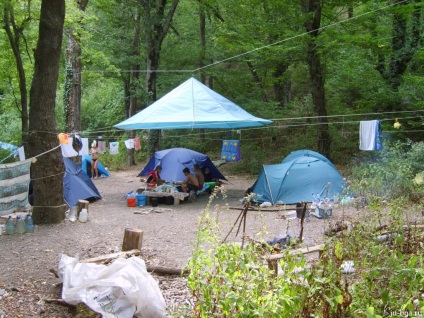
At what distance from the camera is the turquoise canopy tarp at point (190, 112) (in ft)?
34.6

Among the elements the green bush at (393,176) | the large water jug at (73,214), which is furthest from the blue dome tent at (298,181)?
the large water jug at (73,214)

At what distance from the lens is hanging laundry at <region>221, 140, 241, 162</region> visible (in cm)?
1455

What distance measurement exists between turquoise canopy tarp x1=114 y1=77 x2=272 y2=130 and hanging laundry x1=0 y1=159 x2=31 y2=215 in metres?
3.54

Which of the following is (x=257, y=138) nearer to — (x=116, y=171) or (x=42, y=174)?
(x=116, y=171)

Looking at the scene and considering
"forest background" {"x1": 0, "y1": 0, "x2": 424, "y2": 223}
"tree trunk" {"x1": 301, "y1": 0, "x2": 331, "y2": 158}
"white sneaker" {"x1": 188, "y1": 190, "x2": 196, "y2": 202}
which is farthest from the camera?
"tree trunk" {"x1": 301, "y1": 0, "x2": 331, "y2": 158}

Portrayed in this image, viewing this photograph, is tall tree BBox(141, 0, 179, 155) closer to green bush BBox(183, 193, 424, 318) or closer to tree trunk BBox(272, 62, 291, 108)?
tree trunk BBox(272, 62, 291, 108)

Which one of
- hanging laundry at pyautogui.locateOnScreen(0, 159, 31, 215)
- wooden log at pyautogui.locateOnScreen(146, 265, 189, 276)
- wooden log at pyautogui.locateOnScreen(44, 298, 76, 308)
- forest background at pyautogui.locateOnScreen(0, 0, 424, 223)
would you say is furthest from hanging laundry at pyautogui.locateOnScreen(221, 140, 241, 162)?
wooden log at pyautogui.locateOnScreen(44, 298, 76, 308)

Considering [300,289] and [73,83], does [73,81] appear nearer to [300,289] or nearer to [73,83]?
[73,83]

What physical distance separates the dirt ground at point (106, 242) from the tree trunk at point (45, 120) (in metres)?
0.37

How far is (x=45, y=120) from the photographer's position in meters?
7.84

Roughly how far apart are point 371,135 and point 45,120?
710 centimetres

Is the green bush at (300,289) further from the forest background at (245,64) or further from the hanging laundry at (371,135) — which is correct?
the hanging laundry at (371,135)

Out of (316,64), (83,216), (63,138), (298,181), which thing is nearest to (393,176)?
(298,181)

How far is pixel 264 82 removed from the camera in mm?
17938
